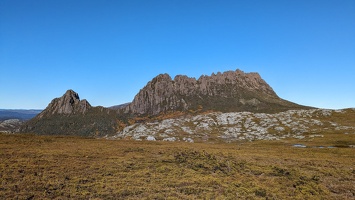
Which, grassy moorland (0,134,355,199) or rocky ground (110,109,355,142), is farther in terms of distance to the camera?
rocky ground (110,109,355,142)

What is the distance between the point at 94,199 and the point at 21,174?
40.4ft

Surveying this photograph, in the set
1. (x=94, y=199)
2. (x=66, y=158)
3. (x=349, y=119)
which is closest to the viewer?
(x=94, y=199)

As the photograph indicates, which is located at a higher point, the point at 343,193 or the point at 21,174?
the point at 21,174

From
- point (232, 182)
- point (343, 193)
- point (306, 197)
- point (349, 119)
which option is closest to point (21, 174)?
point (232, 182)

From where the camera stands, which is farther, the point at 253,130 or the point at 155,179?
the point at 253,130

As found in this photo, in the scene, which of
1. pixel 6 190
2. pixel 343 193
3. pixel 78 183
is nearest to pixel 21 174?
pixel 6 190

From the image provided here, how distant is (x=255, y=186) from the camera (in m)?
29.4

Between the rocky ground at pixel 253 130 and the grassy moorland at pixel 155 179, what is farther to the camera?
the rocky ground at pixel 253 130

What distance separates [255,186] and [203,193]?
25.2ft

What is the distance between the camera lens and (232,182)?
3027cm

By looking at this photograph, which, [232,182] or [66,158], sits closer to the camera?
[232,182]

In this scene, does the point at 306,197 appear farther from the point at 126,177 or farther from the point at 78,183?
the point at 78,183

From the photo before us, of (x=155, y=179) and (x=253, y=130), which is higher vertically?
(x=155, y=179)

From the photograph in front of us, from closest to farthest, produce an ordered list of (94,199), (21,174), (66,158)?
1. (94,199)
2. (21,174)
3. (66,158)
